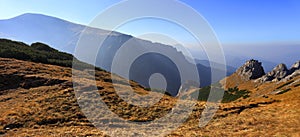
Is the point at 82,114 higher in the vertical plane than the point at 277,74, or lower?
lower

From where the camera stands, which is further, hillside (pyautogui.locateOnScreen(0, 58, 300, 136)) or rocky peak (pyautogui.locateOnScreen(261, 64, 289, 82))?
rocky peak (pyautogui.locateOnScreen(261, 64, 289, 82))

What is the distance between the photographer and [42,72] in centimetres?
4478

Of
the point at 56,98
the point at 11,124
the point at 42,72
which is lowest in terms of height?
the point at 11,124

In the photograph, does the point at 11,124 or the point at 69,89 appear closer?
the point at 11,124

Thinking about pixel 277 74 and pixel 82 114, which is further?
pixel 277 74

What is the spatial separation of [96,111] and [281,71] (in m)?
188

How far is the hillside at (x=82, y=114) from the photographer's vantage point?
893 inches

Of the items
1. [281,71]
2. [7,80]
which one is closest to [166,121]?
[7,80]

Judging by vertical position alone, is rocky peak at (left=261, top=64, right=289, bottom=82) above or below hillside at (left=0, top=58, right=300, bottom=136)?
above

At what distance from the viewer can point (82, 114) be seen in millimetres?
27484

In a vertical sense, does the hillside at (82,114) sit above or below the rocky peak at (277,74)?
below

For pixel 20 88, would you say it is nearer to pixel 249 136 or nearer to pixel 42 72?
pixel 42 72

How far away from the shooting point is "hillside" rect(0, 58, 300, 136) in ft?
74.4

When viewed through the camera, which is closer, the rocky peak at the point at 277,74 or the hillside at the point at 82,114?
the hillside at the point at 82,114
